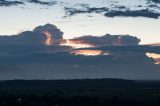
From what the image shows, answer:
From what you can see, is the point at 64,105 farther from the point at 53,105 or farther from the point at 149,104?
the point at 149,104

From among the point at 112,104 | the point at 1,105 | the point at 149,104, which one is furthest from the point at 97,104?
the point at 1,105

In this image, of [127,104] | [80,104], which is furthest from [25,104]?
[127,104]

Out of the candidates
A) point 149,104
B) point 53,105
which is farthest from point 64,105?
point 149,104

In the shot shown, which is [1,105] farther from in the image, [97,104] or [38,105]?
[97,104]

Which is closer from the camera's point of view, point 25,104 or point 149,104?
point 25,104

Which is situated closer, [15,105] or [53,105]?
[15,105]

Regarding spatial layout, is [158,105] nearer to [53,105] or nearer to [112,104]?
[112,104]

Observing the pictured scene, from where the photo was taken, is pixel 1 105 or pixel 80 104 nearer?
pixel 1 105
